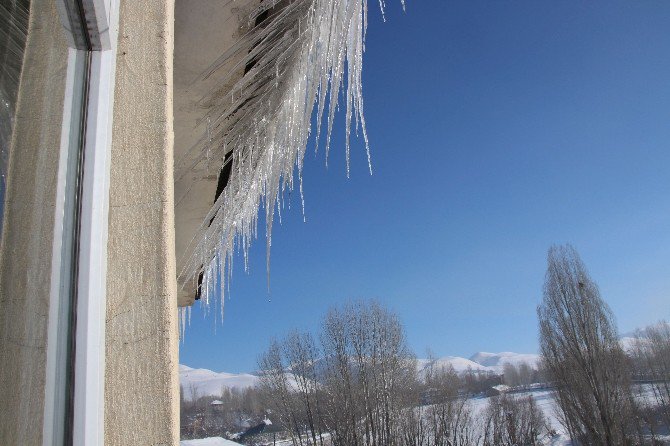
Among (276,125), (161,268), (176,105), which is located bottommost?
(161,268)

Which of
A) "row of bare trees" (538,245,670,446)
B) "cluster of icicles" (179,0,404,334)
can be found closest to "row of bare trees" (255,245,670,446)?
"row of bare trees" (538,245,670,446)

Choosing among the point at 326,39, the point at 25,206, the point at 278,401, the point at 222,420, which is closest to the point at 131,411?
the point at 25,206

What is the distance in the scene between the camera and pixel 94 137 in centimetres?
50

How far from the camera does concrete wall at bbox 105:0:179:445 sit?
47 cm

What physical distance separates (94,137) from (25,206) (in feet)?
0.34

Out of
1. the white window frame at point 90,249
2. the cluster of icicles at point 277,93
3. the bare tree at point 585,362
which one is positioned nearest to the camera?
the white window frame at point 90,249

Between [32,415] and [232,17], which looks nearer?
[32,415]

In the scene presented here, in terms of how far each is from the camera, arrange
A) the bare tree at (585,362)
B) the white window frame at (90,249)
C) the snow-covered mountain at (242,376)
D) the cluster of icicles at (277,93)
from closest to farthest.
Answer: the white window frame at (90,249), the cluster of icicles at (277,93), the bare tree at (585,362), the snow-covered mountain at (242,376)

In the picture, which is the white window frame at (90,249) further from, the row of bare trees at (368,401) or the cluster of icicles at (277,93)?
the row of bare trees at (368,401)

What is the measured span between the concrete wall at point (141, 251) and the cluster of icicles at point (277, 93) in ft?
1.62

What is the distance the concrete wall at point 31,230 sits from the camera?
43 centimetres

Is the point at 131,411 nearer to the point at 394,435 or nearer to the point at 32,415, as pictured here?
the point at 32,415

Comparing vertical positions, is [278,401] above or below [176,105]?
below

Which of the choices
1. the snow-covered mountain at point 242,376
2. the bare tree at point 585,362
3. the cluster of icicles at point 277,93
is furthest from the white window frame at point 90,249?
the snow-covered mountain at point 242,376
